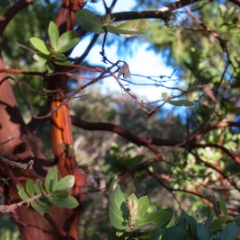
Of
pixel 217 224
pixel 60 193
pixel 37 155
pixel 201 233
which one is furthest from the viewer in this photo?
pixel 37 155

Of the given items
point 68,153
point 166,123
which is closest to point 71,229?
point 68,153

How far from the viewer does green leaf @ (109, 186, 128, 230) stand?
1.86 feet

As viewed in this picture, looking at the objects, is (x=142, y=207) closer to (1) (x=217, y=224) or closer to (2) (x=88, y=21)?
(1) (x=217, y=224)

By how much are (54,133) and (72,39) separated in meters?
0.26

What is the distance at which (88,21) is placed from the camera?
2.21ft

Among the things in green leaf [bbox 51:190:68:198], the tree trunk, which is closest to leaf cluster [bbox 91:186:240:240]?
green leaf [bbox 51:190:68:198]

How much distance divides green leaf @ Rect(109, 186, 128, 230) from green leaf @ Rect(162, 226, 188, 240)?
6 cm

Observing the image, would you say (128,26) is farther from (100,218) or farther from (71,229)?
(100,218)

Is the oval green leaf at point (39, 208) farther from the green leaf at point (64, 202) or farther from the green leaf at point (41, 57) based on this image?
the green leaf at point (41, 57)

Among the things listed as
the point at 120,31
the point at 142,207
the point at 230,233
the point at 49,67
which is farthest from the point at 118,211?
the point at 49,67

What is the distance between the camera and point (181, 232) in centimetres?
55

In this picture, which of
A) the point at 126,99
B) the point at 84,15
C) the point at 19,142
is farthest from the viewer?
the point at 19,142

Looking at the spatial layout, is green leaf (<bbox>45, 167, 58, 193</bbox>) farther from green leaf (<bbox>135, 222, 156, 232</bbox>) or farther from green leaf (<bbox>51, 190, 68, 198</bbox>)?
green leaf (<bbox>135, 222, 156, 232</bbox>)

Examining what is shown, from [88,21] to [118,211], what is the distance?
29cm
